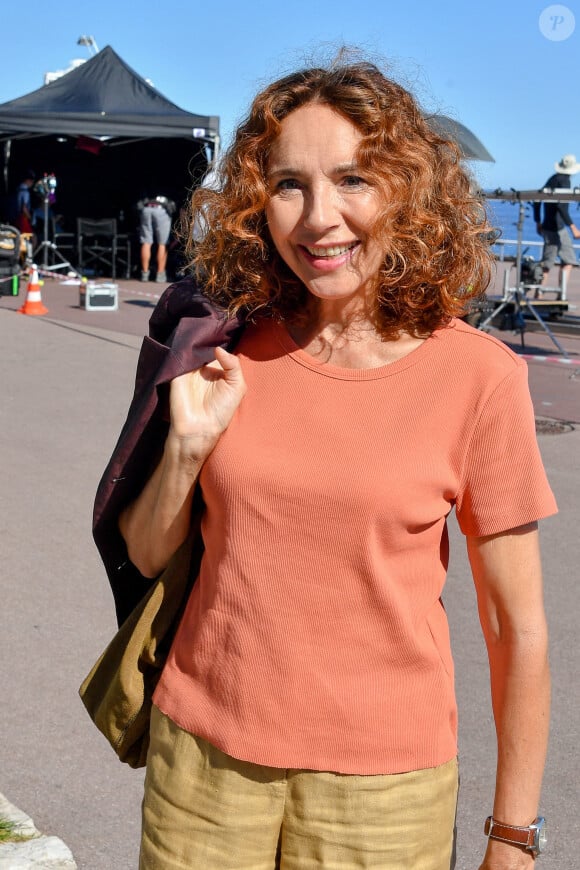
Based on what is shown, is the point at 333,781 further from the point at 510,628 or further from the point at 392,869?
the point at 510,628

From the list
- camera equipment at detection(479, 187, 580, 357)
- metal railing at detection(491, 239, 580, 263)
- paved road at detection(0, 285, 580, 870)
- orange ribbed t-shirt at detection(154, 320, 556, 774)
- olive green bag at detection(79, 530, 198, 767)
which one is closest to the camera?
orange ribbed t-shirt at detection(154, 320, 556, 774)

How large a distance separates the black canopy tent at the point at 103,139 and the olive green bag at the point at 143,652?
1382 cm

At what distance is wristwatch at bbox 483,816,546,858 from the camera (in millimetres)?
1724

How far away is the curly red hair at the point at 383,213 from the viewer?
5.71 ft

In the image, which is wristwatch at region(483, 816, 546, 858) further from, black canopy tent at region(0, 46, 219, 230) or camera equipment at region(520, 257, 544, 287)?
black canopy tent at region(0, 46, 219, 230)

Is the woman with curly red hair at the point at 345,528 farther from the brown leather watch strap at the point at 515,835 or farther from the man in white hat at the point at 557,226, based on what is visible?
the man in white hat at the point at 557,226

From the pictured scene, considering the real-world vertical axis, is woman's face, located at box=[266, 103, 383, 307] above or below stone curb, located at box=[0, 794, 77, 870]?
above

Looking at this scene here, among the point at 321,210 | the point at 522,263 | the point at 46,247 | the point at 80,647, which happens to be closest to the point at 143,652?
the point at 321,210

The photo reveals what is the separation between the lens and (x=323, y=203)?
172cm

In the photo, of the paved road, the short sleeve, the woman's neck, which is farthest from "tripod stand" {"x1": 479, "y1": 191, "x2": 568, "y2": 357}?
the short sleeve

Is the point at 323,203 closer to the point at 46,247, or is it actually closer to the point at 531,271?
the point at 531,271

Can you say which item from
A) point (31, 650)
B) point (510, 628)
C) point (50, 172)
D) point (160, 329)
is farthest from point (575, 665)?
point (50, 172)

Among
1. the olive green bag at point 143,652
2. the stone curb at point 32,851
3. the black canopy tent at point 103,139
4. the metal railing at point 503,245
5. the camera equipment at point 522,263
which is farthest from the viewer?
the black canopy tent at point 103,139

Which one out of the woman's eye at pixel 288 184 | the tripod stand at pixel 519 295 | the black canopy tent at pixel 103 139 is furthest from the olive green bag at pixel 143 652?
the black canopy tent at pixel 103 139
